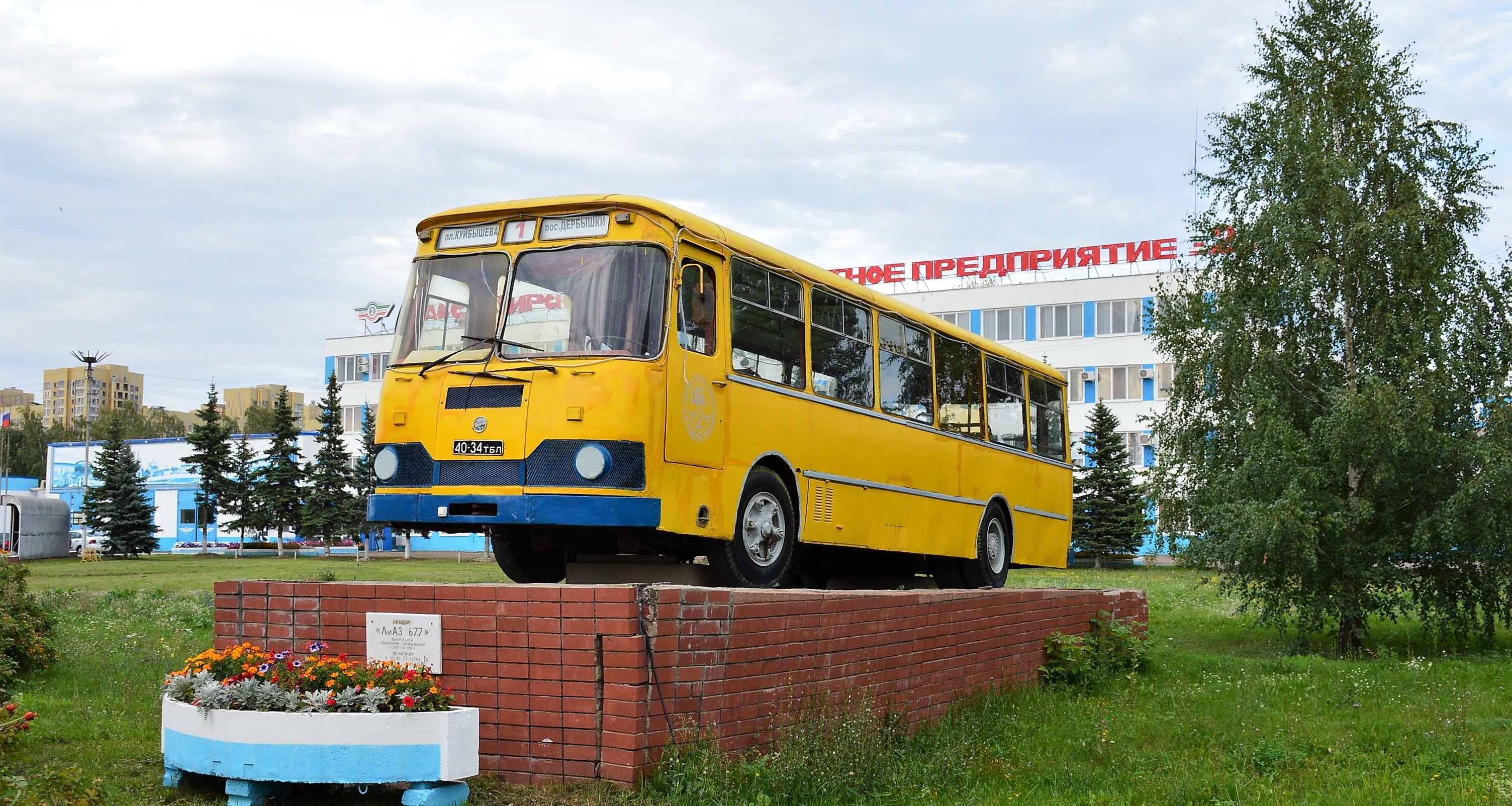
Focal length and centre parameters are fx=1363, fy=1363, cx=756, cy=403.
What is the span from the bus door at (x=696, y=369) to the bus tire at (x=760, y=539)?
0.60 metres

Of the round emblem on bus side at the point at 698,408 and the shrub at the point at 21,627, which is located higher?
the round emblem on bus side at the point at 698,408

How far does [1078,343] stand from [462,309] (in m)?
48.5

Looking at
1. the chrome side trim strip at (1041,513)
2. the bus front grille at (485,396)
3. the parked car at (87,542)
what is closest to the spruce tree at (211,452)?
the parked car at (87,542)

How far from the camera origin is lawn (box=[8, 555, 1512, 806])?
7.68 m

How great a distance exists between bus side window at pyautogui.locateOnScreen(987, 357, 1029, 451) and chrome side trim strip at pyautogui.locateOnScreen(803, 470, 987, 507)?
964 millimetres

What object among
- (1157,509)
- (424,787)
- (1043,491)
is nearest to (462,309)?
(424,787)

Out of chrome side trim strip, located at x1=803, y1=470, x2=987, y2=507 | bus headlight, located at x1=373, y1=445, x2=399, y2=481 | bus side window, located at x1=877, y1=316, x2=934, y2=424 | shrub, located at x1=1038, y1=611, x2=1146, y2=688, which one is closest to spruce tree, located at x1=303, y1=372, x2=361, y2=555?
chrome side trim strip, located at x1=803, y1=470, x2=987, y2=507

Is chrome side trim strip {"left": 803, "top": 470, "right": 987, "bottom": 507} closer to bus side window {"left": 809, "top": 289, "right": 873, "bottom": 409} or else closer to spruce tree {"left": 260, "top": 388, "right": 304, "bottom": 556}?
bus side window {"left": 809, "top": 289, "right": 873, "bottom": 409}

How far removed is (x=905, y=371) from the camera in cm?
1362

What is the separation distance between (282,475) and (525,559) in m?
49.5

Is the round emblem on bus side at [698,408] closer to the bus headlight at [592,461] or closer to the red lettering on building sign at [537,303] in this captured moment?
the bus headlight at [592,461]

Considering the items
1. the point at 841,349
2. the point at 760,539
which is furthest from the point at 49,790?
the point at 841,349

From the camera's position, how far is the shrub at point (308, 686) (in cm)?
683

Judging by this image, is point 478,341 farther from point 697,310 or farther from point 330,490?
point 330,490
